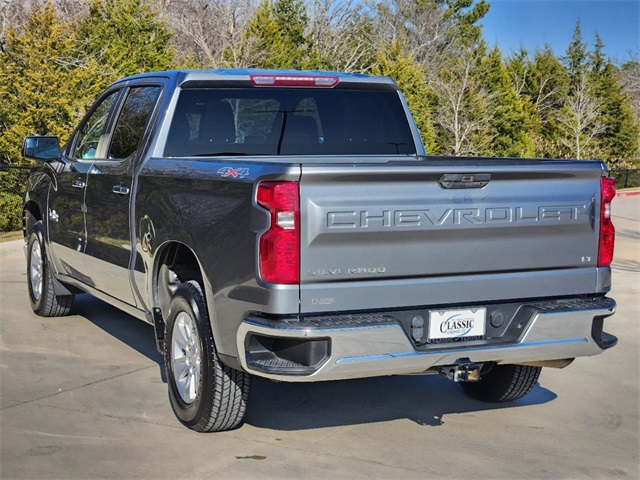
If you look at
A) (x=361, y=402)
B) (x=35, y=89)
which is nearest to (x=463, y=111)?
(x=35, y=89)

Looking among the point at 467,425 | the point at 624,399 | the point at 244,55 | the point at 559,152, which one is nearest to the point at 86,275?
the point at 467,425

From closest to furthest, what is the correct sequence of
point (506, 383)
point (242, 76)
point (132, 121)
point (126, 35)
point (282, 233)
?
point (282, 233)
point (506, 383)
point (242, 76)
point (132, 121)
point (126, 35)

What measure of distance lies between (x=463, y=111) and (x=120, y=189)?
4000cm

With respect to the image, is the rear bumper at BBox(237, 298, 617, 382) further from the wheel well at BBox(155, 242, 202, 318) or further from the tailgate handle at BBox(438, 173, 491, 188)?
the wheel well at BBox(155, 242, 202, 318)

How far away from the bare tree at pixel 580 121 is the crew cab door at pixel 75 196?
4936 cm

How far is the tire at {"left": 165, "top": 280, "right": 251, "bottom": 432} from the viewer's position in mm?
5219

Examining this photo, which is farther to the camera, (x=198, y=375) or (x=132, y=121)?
(x=132, y=121)

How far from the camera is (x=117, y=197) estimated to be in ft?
21.4

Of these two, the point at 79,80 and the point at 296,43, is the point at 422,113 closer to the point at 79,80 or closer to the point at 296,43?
the point at 296,43

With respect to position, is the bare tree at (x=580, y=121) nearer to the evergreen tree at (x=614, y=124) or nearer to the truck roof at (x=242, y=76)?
the evergreen tree at (x=614, y=124)

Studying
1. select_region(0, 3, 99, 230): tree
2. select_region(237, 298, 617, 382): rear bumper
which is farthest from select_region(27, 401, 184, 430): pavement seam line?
select_region(0, 3, 99, 230): tree

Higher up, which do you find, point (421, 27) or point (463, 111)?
point (421, 27)

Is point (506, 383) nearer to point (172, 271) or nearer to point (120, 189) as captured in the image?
point (172, 271)

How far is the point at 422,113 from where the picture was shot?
119 feet
